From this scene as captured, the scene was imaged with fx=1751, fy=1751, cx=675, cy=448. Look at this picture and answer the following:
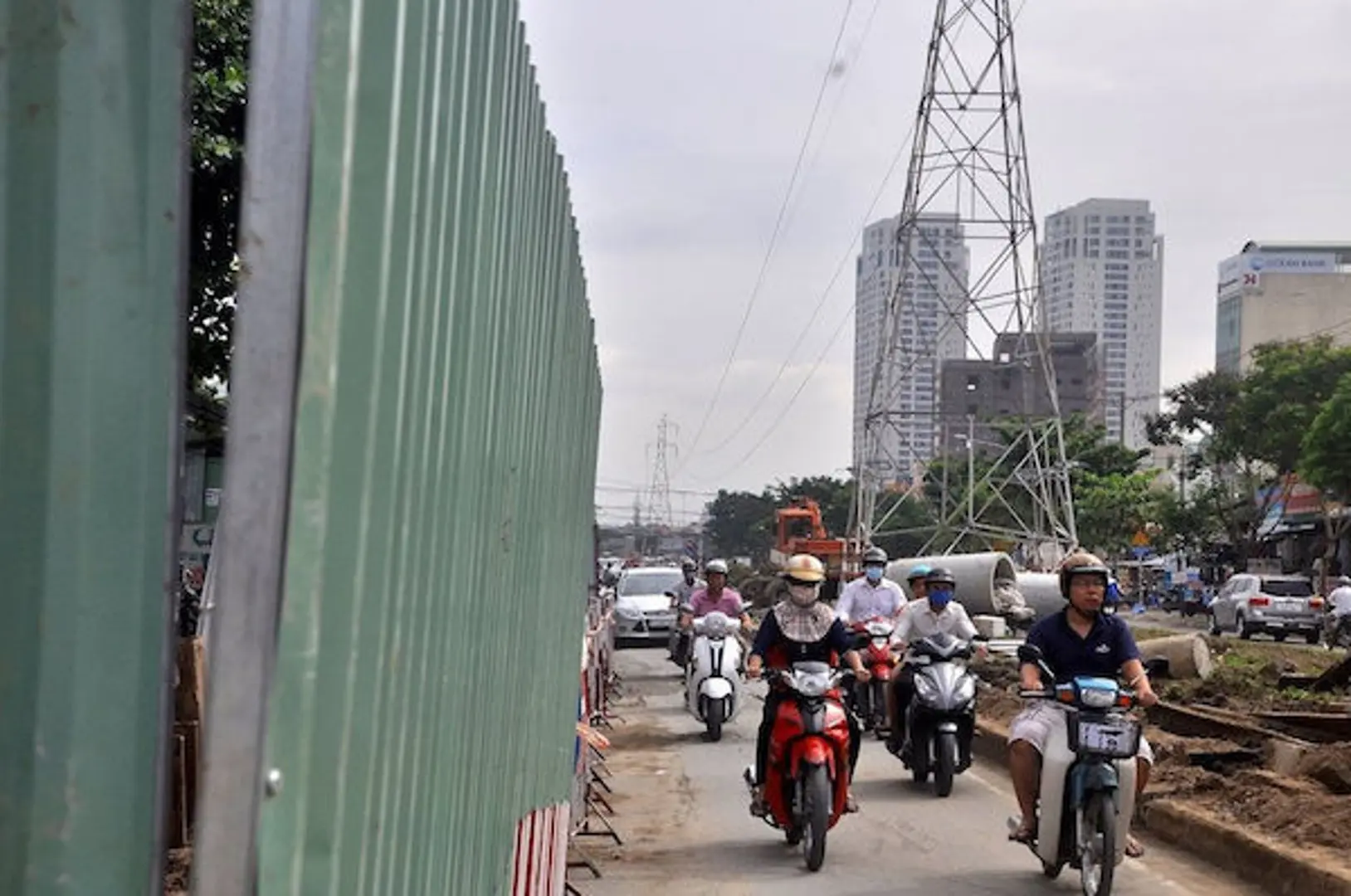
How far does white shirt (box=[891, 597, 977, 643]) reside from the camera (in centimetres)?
1258

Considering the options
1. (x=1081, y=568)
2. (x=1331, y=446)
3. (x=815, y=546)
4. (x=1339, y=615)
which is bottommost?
(x=1339, y=615)

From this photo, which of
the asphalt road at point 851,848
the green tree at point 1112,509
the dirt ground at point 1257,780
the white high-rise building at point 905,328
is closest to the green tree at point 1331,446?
the white high-rise building at point 905,328

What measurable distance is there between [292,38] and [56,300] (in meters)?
0.35

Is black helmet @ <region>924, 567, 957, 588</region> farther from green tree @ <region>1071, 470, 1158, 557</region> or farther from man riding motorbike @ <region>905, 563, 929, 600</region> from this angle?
green tree @ <region>1071, 470, 1158, 557</region>

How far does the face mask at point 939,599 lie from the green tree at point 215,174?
628cm

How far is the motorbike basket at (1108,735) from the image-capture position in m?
8.09

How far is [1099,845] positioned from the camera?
812 cm

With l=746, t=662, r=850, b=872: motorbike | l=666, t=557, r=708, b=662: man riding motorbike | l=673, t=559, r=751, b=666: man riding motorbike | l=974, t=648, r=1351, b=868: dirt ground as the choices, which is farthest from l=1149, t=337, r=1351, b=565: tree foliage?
l=746, t=662, r=850, b=872: motorbike

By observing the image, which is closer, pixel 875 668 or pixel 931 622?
pixel 931 622

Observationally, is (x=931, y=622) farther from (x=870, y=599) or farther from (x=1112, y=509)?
(x=1112, y=509)

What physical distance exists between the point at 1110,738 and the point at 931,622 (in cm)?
450

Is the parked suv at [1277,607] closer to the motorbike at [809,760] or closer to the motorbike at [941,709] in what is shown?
the motorbike at [941,709]

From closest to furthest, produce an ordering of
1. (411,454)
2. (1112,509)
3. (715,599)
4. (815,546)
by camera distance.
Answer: (411,454)
(715,599)
(815,546)
(1112,509)

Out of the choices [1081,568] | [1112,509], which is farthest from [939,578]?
[1112,509]
